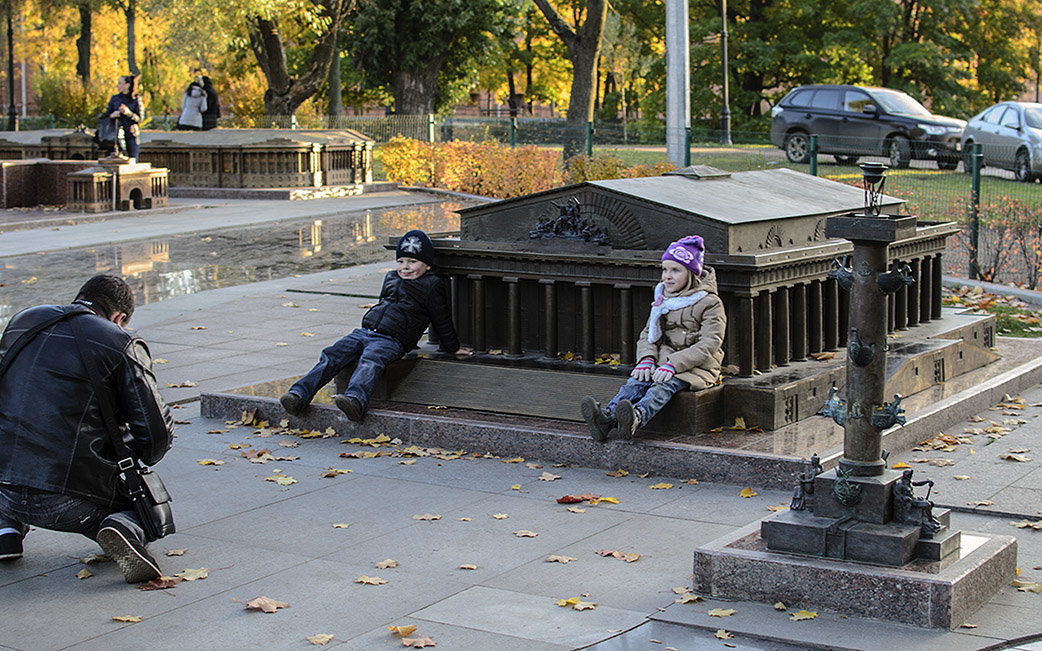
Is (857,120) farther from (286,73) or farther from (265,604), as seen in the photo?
(265,604)

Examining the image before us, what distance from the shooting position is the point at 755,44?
48.6 metres

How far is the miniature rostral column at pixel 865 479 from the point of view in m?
5.07

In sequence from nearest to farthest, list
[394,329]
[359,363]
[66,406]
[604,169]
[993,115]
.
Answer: [66,406], [359,363], [394,329], [604,169], [993,115]

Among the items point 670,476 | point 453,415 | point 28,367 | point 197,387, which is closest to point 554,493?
point 670,476

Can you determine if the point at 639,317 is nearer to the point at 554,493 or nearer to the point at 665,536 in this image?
the point at 554,493

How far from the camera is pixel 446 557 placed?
5.94 m

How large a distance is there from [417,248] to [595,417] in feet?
6.84

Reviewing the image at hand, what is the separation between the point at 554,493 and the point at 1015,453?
290 cm

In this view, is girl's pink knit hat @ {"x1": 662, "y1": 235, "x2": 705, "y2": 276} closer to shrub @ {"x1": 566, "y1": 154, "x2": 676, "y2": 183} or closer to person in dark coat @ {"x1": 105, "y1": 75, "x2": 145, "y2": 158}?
shrub @ {"x1": 566, "y1": 154, "x2": 676, "y2": 183}

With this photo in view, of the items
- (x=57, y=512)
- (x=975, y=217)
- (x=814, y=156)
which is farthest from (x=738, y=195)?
(x=814, y=156)

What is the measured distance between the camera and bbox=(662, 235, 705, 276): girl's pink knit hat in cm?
746

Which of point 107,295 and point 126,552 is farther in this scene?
point 107,295

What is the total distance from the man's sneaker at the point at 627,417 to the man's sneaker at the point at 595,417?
83 millimetres

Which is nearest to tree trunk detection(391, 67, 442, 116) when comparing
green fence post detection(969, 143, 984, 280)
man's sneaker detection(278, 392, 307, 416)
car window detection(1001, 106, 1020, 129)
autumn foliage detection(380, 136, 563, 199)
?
autumn foliage detection(380, 136, 563, 199)
